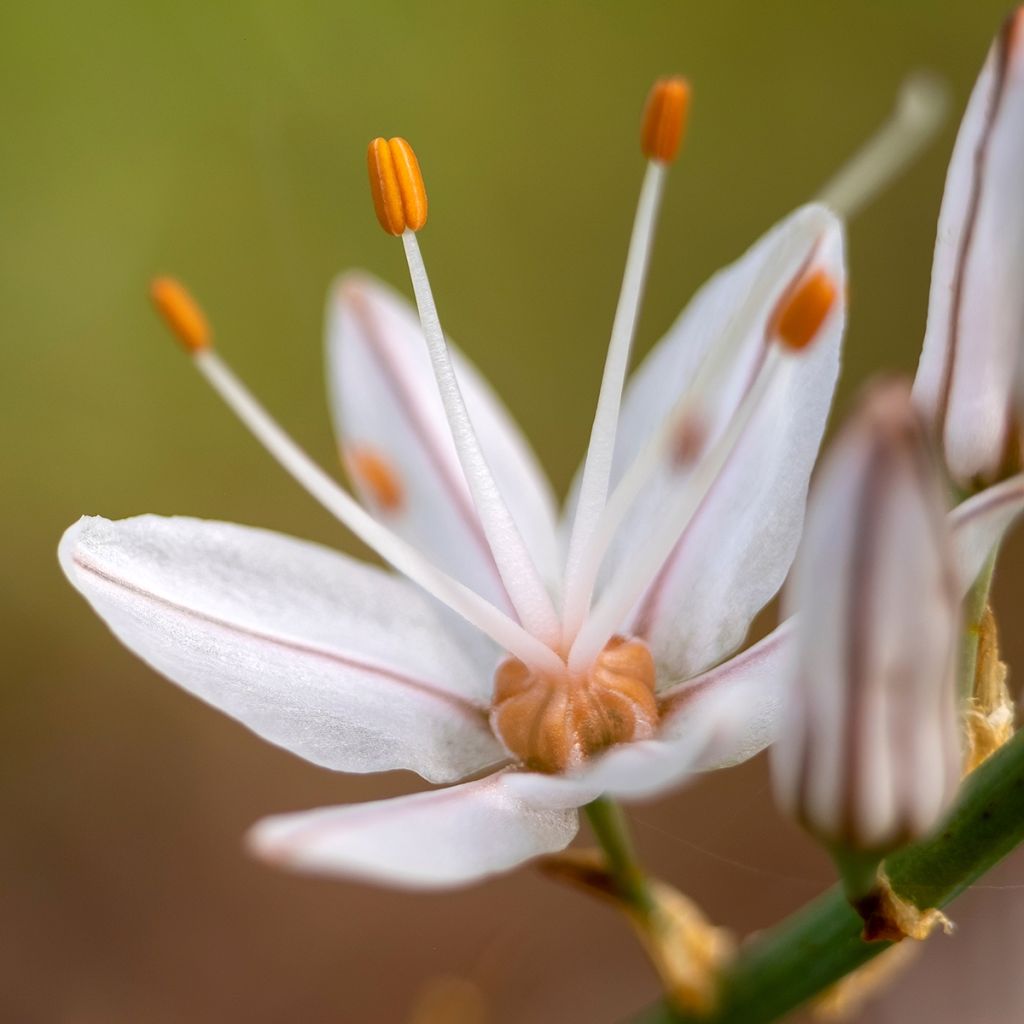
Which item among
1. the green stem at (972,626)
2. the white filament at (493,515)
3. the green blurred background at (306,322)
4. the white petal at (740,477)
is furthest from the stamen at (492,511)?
the green blurred background at (306,322)

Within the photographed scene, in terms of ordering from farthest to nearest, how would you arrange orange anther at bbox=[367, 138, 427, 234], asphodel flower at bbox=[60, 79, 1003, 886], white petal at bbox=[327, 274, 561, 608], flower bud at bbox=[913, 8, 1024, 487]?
white petal at bbox=[327, 274, 561, 608], orange anther at bbox=[367, 138, 427, 234], asphodel flower at bbox=[60, 79, 1003, 886], flower bud at bbox=[913, 8, 1024, 487]

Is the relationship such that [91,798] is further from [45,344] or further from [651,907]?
[651,907]

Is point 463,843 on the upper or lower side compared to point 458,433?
lower

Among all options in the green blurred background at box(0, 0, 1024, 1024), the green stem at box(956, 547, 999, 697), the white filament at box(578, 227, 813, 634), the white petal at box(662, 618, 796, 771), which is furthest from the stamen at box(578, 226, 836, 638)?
the green blurred background at box(0, 0, 1024, 1024)

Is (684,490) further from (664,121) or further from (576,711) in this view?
(664,121)

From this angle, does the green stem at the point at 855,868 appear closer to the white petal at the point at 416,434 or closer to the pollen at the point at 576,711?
the pollen at the point at 576,711

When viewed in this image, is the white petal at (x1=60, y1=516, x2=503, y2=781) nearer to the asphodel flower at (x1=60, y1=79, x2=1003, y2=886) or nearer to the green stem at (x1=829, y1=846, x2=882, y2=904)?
the asphodel flower at (x1=60, y1=79, x2=1003, y2=886)

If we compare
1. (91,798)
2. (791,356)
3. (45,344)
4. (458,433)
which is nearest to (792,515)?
(791,356)
